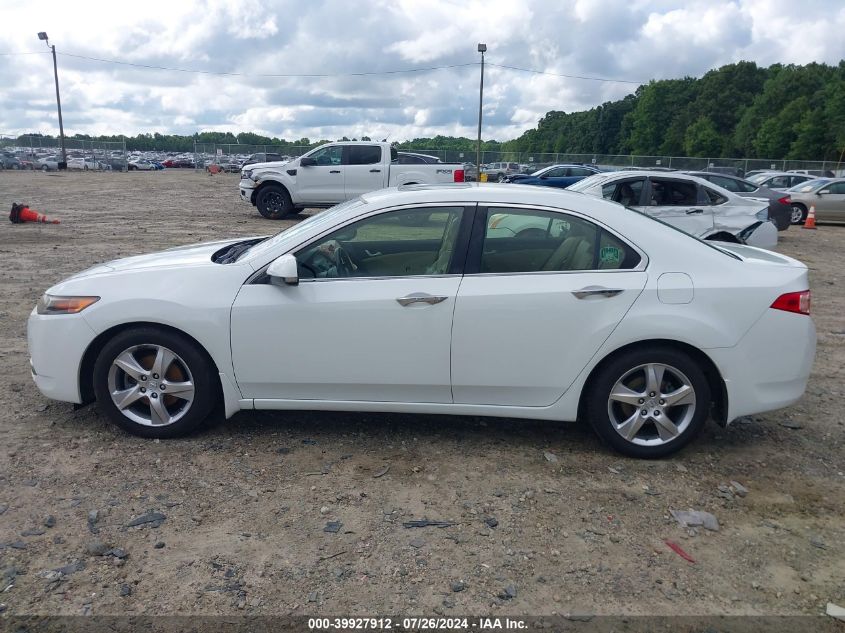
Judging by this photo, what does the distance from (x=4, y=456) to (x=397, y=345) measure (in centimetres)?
240

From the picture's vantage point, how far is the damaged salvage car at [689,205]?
34.0ft

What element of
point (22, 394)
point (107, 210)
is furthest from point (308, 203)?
point (22, 394)

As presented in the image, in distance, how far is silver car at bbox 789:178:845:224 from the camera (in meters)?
20.3

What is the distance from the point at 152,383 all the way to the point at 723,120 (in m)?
97.8

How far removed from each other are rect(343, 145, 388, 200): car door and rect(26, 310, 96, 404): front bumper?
13675 mm

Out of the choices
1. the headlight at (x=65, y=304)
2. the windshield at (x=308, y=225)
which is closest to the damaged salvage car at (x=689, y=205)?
the windshield at (x=308, y=225)

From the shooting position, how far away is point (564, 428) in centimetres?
474

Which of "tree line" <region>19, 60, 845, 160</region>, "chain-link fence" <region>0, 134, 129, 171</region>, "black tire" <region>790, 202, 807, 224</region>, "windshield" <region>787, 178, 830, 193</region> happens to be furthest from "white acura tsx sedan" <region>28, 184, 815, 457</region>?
"chain-link fence" <region>0, 134, 129, 171</region>

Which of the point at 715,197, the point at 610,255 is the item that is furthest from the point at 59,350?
the point at 715,197

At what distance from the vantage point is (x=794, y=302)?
4.10 m

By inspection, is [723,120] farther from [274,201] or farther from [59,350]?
[59,350]

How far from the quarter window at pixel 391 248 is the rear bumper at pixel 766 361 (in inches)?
66.6

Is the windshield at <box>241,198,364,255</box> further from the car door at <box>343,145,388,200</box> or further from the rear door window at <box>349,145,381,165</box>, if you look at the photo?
the rear door window at <box>349,145,381,165</box>

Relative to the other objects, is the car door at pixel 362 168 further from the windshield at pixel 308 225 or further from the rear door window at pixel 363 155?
the windshield at pixel 308 225
